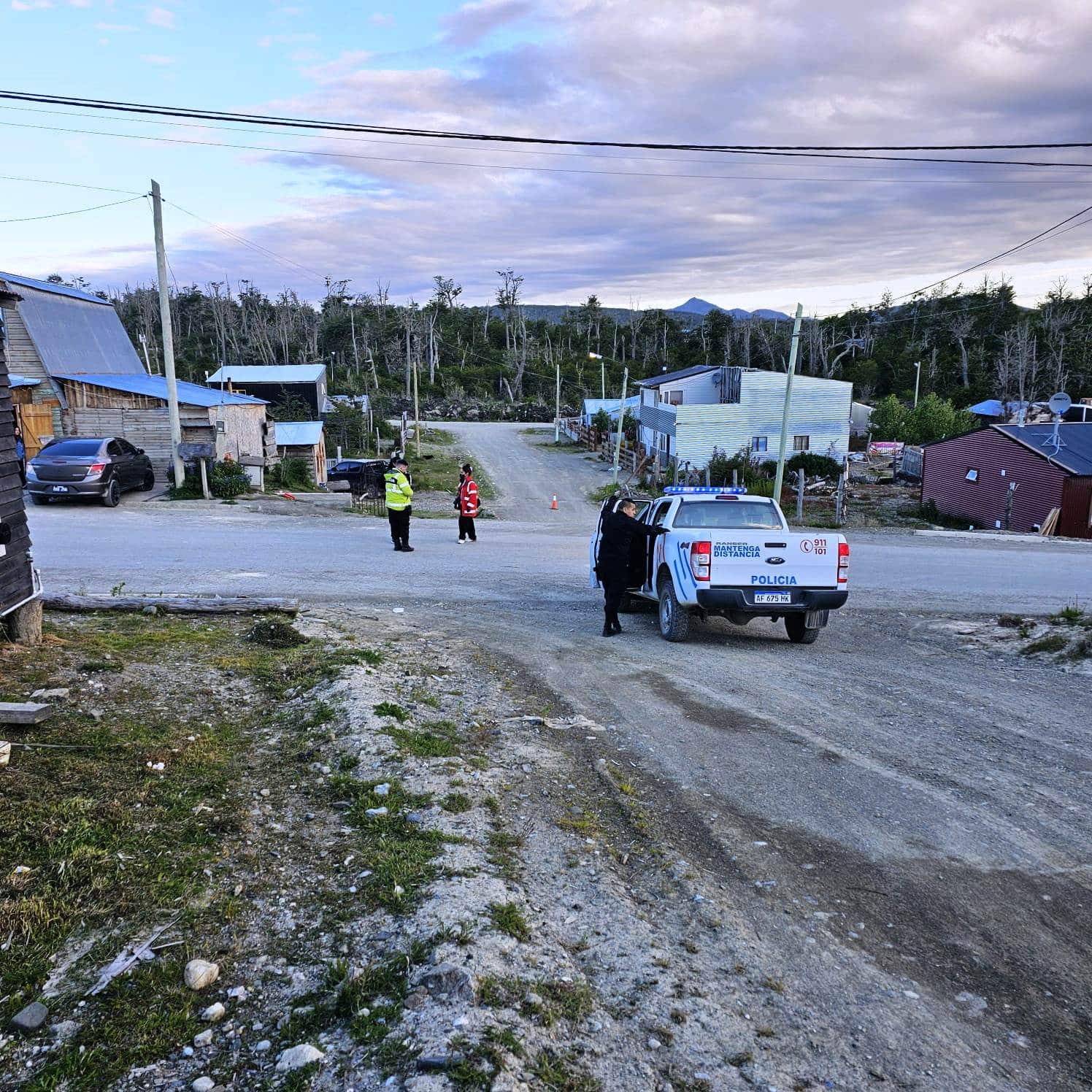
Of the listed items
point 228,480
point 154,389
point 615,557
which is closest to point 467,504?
point 615,557

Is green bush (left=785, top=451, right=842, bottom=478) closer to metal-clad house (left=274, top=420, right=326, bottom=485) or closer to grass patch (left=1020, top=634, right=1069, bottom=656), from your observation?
metal-clad house (left=274, top=420, right=326, bottom=485)

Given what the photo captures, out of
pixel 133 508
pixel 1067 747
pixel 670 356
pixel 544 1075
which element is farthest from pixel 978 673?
pixel 670 356

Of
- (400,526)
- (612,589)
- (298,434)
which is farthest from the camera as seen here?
(298,434)

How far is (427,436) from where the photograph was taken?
66.1 m

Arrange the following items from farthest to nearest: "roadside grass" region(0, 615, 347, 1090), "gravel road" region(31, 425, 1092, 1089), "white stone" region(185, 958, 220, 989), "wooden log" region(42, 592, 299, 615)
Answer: "wooden log" region(42, 592, 299, 615) → "gravel road" region(31, 425, 1092, 1089) → "white stone" region(185, 958, 220, 989) → "roadside grass" region(0, 615, 347, 1090)

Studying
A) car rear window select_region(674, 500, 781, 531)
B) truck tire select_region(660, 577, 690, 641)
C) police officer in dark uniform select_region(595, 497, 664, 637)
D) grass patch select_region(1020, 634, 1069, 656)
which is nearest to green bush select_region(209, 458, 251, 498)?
police officer in dark uniform select_region(595, 497, 664, 637)

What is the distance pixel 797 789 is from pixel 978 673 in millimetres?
4512

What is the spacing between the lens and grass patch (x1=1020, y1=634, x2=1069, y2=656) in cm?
993

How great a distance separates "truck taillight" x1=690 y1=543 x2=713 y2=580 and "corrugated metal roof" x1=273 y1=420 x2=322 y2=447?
31.9 m

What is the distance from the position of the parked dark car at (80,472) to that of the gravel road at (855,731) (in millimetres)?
3216

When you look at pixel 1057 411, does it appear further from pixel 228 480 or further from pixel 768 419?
pixel 228 480

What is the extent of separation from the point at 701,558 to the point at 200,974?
7242mm

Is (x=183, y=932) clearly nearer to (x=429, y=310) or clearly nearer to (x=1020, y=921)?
(x=1020, y=921)

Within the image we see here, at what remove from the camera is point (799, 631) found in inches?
418
